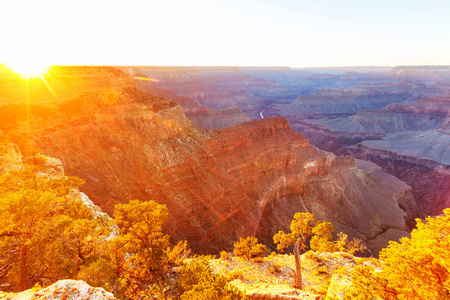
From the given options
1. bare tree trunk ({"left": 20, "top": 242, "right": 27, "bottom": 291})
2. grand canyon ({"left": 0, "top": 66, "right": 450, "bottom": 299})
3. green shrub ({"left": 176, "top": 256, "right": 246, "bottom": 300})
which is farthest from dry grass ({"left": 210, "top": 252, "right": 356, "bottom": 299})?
grand canyon ({"left": 0, "top": 66, "right": 450, "bottom": 299})

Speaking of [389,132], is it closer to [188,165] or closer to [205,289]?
[188,165]

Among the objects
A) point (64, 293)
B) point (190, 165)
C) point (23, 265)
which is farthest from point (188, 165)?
point (64, 293)

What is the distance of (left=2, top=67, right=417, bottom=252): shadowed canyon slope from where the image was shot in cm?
3169

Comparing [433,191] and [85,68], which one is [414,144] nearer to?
[433,191]

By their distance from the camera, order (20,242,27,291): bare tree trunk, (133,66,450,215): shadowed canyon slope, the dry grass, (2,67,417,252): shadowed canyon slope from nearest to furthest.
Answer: (20,242,27,291): bare tree trunk, the dry grass, (2,67,417,252): shadowed canyon slope, (133,66,450,215): shadowed canyon slope

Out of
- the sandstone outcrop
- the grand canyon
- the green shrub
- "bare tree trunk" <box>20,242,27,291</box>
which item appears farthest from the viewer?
the grand canyon

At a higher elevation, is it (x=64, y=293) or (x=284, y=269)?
(x=64, y=293)

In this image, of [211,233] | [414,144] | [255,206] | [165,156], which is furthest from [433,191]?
[165,156]

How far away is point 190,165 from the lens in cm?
3750

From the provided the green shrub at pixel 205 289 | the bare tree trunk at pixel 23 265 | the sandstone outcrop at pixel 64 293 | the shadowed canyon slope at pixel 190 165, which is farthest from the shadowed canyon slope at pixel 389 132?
the bare tree trunk at pixel 23 265

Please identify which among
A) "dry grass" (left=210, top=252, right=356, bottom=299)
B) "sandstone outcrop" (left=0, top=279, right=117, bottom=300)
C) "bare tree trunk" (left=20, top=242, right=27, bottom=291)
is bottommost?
"dry grass" (left=210, top=252, right=356, bottom=299)

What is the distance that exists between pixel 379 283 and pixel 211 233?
27.6 meters

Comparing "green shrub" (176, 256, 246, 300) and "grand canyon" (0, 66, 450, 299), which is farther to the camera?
"grand canyon" (0, 66, 450, 299)

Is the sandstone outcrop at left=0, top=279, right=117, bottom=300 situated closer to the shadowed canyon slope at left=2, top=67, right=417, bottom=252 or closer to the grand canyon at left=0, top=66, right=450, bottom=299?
the grand canyon at left=0, top=66, right=450, bottom=299
